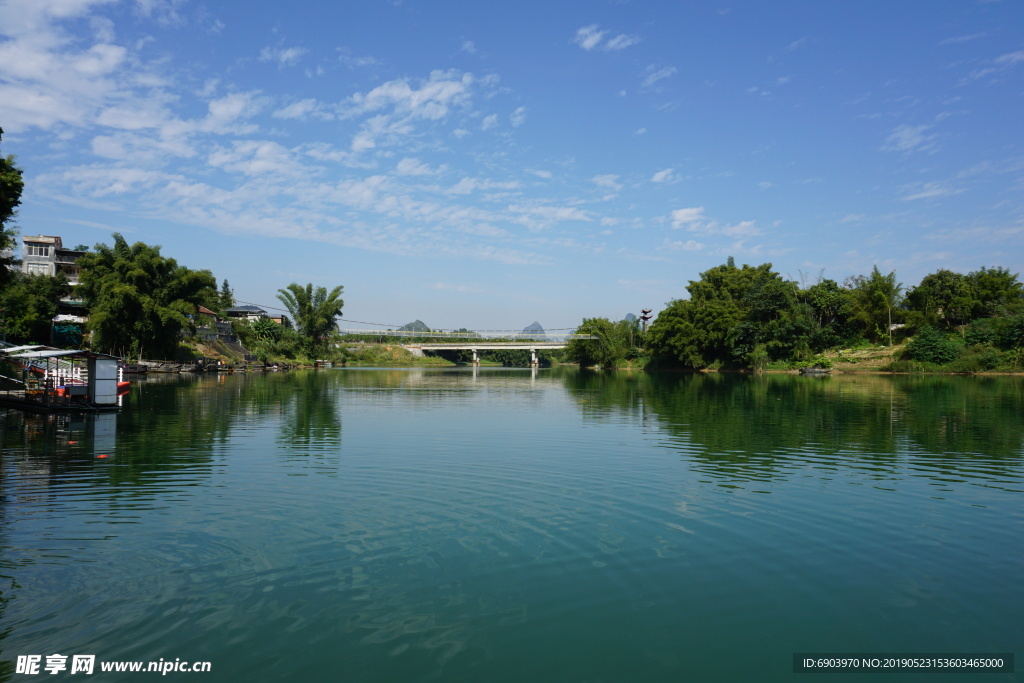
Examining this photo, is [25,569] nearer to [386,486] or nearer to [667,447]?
[386,486]

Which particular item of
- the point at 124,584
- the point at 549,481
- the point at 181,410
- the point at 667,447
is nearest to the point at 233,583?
the point at 124,584

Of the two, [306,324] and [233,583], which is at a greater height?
[306,324]

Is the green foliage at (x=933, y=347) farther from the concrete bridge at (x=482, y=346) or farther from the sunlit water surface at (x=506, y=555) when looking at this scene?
the concrete bridge at (x=482, y=346)

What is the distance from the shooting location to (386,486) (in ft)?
41.5

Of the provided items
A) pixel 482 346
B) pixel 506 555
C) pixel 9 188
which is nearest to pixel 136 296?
pixel 9 188

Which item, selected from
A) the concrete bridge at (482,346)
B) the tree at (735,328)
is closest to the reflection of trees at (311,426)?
the tree at (735,328)

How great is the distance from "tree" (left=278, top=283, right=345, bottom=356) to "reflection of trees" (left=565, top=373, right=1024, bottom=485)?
249 ft

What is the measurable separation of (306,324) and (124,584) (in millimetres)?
102760

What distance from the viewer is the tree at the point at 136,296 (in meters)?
55.6

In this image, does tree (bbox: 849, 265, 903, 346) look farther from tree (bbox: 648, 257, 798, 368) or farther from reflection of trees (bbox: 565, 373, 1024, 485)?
reflection of trees (bbox: 565, 373, 1024, 485)

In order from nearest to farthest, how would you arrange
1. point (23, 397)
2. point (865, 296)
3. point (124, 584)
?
1. point (124, 584)
2. point (23, 397)
3. point (865, 296)

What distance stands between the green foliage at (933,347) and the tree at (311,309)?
8288 cm

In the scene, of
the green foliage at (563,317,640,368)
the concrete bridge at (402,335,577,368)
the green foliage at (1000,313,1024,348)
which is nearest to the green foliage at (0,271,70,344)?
the green foliage at (563,317,640,368)

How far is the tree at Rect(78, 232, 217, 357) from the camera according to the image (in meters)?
55.6
